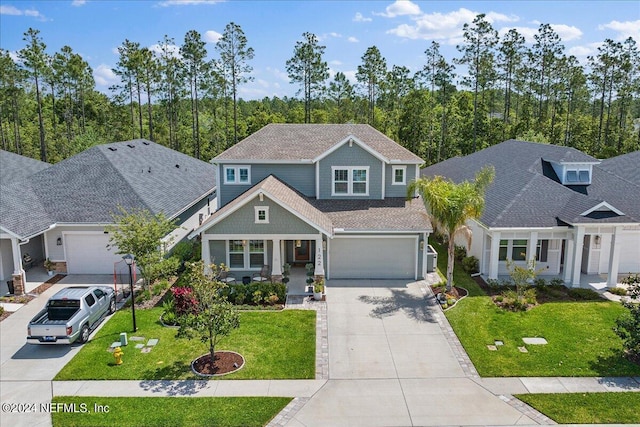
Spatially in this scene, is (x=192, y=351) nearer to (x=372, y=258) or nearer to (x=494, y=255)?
(x=372, y=258)

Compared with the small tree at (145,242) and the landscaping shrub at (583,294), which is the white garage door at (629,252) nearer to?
the landscaping shrub at (583,294)

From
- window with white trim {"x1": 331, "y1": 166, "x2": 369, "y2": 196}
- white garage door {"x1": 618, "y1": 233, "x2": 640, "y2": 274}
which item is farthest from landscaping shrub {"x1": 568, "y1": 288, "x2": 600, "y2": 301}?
window with white trim {"x1": 331, "y1": 166, "x2": 369, "y2": 196}

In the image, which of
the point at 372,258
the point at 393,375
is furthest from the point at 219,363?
the point at 372,258

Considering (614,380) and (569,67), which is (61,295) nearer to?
(614,380)

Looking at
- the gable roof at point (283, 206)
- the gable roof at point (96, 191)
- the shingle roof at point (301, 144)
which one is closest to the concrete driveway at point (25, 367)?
the gable roof at point (96, 191)

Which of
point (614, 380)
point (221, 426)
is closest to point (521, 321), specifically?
point (614, 380)

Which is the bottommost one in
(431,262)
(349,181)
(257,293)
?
(257,293)
